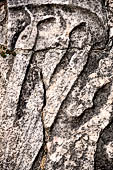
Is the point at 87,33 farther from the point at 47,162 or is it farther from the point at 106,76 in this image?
the point at 47,162

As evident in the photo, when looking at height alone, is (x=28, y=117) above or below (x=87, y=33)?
below

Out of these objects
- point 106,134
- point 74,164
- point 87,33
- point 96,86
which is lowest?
point 74,164

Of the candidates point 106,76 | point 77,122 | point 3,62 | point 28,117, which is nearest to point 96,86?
point 106,76

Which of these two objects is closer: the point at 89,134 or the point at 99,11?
the point at 89,134

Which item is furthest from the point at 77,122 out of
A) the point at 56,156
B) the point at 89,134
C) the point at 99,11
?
the point at 99,11

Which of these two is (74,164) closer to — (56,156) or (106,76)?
(56,156)

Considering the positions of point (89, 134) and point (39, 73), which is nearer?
point (89, 134)
